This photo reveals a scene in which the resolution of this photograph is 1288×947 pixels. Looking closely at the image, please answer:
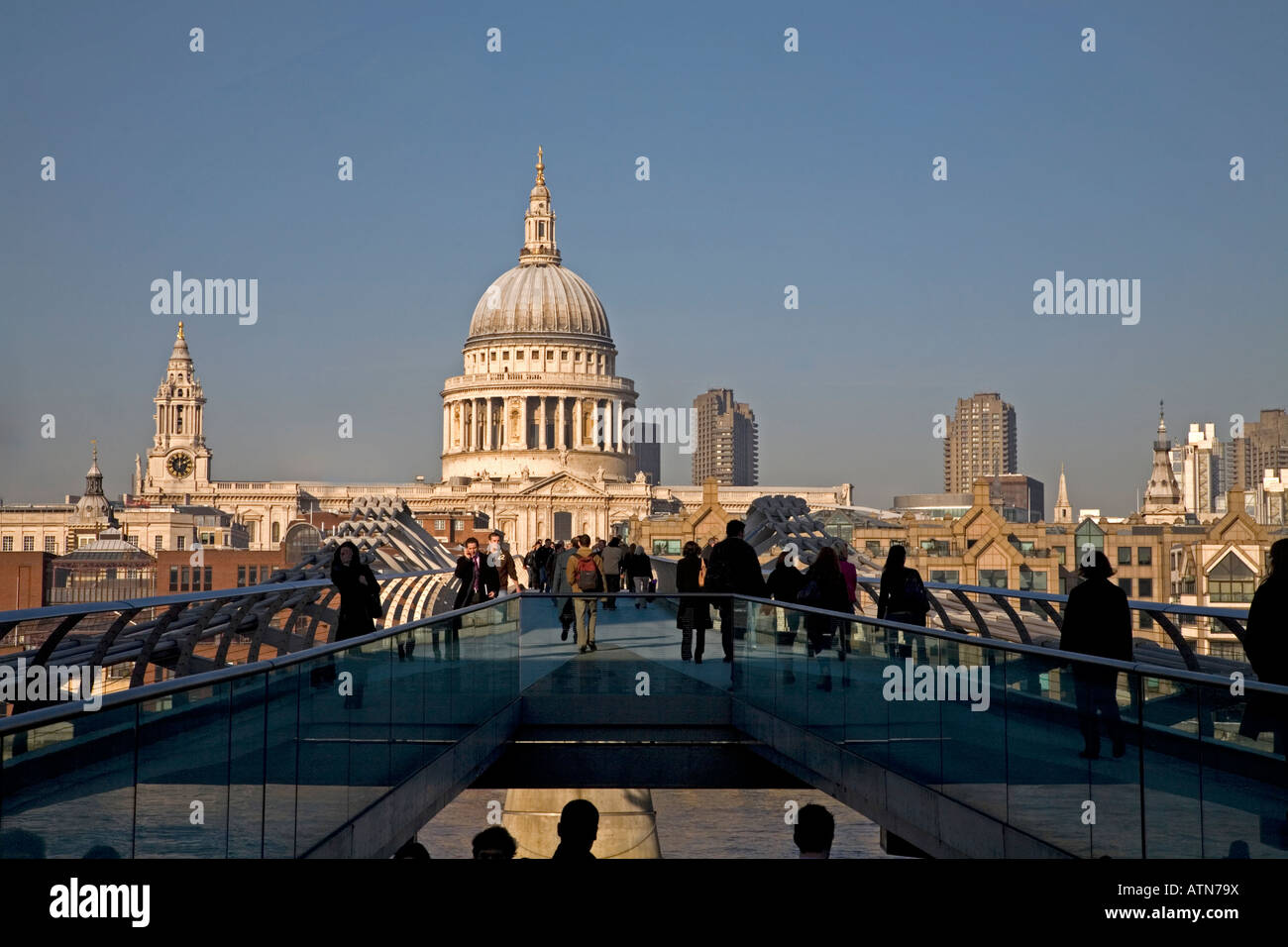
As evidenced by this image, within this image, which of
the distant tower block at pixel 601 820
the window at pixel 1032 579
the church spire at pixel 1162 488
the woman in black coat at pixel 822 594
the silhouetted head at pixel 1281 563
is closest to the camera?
the silhouetted head at pixel 1281 563

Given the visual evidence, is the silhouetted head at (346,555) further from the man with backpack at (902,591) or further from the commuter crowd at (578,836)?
the commuter crowd at (578,836)

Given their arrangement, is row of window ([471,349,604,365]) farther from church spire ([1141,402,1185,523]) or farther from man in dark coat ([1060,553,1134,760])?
man in dark coat ([1060,553,1134,760])

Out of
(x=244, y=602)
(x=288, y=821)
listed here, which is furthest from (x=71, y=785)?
(x=244, y=602)

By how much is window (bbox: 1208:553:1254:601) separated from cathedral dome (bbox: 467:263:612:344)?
104903 mm

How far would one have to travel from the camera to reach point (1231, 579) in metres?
87.6

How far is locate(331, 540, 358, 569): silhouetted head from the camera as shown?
14.5m

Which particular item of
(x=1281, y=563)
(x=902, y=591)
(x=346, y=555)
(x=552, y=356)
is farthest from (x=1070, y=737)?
(x=552, y=356)

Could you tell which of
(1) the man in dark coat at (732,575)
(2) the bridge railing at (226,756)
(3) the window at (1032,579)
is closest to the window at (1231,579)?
(3) the window at (1032,579)

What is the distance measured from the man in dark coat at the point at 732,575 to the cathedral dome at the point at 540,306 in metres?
168

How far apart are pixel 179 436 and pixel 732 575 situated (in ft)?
595

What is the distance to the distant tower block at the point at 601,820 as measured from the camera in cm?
4203

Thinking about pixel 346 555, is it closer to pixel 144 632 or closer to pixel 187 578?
pixel 144 632
